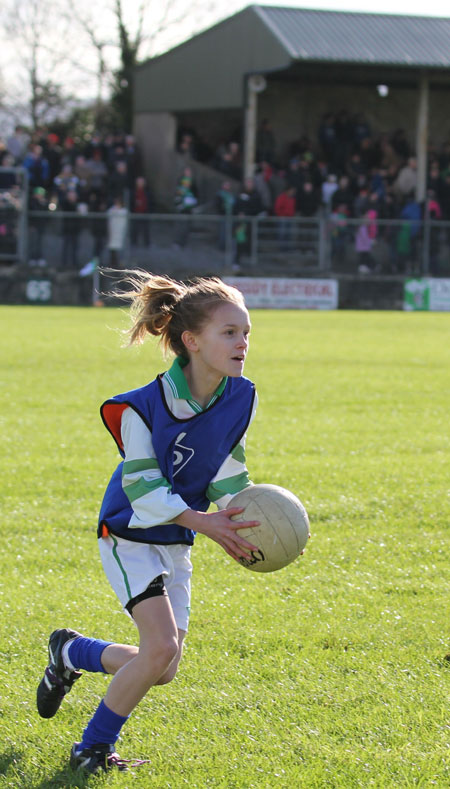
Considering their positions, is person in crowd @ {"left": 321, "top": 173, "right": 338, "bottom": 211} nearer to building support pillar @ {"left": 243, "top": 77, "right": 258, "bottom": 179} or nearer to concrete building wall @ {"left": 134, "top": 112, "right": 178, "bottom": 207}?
building support pillar @ {"left": 243, "top": 77, "right": 258, "bottom": 179}

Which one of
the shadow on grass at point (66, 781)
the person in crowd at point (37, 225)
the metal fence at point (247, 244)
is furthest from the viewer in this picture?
the metal fence at point (247, 244)

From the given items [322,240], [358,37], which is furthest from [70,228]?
[358,37]

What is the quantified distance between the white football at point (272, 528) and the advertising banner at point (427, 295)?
2500 centimetres

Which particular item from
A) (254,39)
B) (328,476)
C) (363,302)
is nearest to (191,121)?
(254,39)

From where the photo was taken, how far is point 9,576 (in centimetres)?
514

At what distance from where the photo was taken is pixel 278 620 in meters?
4.60

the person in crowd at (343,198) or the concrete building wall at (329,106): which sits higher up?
the concrete building wall at (329,106)

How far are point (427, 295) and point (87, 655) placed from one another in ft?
84.6

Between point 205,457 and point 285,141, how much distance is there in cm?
3420

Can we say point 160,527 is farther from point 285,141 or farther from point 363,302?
point 285,141

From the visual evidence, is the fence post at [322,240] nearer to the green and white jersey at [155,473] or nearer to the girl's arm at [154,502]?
the green and white jersey at [155,473]

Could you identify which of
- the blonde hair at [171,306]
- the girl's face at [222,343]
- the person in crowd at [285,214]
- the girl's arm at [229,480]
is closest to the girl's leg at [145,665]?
the girl's arm at [229,480]

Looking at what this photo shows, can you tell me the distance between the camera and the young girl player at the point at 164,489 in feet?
11.0

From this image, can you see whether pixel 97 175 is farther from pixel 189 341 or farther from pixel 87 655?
pixel 87 655
